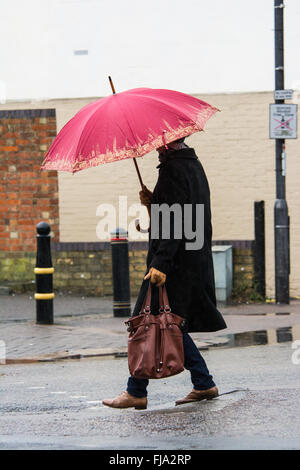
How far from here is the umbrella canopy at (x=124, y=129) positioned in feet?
17.9

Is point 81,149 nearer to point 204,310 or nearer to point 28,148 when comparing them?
point 204,310

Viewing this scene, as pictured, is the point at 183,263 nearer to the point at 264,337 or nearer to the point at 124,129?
the point at 124,129

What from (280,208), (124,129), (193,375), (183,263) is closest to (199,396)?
(193,375)

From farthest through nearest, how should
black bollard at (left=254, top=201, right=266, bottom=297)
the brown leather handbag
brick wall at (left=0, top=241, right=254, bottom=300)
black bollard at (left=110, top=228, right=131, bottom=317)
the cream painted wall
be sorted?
brick wall at (left=0, top=241, right=254, bottom=300) < the cream painted wall < black bollard at (left=254, top=201, right=266, bottom=297) < black bollard at (left=110, top=228, right=131, bottom=317) < the brown leather handbag

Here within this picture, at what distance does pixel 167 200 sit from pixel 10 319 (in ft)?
20.2

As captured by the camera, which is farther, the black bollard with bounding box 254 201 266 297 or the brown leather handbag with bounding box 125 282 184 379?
the black bollard with bounding box 254 201 266 297

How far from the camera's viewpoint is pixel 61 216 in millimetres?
14289

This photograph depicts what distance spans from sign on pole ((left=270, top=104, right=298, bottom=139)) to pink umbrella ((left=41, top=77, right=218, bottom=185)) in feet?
22.9

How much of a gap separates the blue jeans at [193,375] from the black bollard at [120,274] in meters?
5.48

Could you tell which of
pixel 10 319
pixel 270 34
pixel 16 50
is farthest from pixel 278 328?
pixel 16 50

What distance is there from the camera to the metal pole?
12.4m

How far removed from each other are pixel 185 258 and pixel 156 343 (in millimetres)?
591

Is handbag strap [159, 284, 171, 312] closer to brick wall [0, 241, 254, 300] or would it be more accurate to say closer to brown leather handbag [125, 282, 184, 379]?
brown leather handbag [125, 282, 184, 379]

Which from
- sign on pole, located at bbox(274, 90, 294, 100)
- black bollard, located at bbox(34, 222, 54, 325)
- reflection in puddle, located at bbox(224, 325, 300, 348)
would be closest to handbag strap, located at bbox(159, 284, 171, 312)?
reflection in puddle, located at bbox(224, 325, 300, 348)
